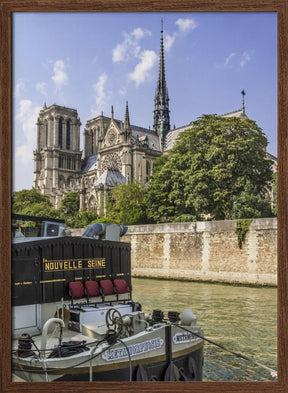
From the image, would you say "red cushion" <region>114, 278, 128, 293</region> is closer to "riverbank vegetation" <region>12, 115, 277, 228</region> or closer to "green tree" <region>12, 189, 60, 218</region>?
"green tree" <region>12, 189, 60, 218</region>

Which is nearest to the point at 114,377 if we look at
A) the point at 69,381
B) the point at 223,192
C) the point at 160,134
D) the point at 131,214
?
the point at 69,381

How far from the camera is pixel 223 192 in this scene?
22.8 meters

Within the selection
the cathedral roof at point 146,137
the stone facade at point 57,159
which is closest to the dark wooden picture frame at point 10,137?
the stone facade at point 57,159

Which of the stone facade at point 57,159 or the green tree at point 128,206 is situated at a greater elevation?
the stone facade at point 57,159

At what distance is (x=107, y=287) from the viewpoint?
258 inches

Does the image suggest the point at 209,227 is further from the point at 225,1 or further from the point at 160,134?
the point at 160,134

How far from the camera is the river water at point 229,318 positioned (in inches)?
276

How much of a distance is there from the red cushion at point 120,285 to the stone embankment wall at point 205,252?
9976 mm

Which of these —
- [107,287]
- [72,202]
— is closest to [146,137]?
[72,202]

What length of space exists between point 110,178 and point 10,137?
45.2 meters

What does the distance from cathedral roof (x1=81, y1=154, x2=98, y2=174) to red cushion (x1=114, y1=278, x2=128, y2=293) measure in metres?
58.1

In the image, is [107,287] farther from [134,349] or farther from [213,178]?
[213,178]

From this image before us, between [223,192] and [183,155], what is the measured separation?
445 centimetres

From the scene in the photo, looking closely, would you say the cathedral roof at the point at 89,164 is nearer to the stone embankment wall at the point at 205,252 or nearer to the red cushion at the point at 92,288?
the stone embankment wall at the point at 205,252
